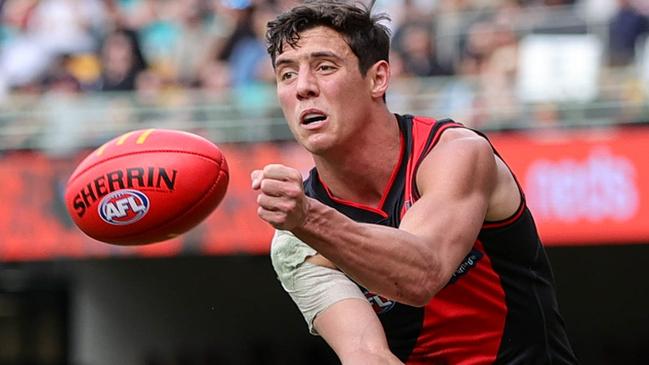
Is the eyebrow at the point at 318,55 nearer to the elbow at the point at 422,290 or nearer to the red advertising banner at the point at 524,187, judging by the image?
the elbow at the point at 422,290

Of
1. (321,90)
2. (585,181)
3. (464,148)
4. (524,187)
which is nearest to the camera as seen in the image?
(464,148)

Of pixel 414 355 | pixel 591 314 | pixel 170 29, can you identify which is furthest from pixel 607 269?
pixel 414 355

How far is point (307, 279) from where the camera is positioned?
4102 mm

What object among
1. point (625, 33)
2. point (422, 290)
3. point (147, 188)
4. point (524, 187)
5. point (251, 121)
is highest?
point (147, 188)

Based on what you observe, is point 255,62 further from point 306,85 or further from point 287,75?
point 306,85

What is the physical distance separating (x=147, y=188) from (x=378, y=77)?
0.83 metres

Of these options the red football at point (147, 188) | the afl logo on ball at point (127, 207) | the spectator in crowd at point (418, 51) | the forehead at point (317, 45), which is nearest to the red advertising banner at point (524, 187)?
the spectator in crowd at point (418, 51)

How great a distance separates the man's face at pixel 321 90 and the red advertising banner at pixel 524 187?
4971 millimetres

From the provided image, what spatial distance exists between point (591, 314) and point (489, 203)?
28.6ft

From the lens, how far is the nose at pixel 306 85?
12.4 ft

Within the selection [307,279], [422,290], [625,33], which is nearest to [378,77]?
[307,279]

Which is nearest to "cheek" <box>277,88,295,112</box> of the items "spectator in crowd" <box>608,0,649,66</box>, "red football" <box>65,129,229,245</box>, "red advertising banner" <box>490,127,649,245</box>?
"red football" <box>65,129,229,245</box>

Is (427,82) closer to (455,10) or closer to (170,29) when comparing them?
(455,10)

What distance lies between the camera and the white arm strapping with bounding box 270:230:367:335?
4.02 m
